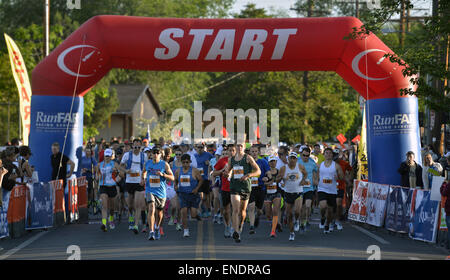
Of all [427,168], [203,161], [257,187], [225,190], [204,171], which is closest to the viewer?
[225,190]

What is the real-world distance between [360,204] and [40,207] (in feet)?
23.7

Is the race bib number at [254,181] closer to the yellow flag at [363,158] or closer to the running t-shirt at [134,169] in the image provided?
the running t-shirt at [134,169]

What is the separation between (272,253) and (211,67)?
7444 mm

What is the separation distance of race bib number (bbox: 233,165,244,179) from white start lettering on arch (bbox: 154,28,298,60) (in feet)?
15.1

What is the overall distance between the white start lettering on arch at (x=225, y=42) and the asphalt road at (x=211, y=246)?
4.24 metres

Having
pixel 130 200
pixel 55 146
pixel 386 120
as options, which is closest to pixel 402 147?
pixel 386 120

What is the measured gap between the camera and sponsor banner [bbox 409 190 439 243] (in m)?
15.0

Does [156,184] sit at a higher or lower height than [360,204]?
higher

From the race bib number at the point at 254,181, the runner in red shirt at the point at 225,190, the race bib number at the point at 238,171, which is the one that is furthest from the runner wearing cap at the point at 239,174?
the race bib number at the point at 254,181

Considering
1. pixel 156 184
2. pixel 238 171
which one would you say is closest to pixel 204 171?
pixel 156 184

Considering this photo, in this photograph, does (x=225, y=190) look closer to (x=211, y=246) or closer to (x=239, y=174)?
(x=239, y=174)

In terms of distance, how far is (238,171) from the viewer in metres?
15.0

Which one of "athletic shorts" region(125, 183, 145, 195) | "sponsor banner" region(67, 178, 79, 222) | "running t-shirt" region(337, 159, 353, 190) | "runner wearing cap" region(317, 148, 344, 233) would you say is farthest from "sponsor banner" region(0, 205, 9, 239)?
"running t-shirt" region(337, 159, 353, 190)
